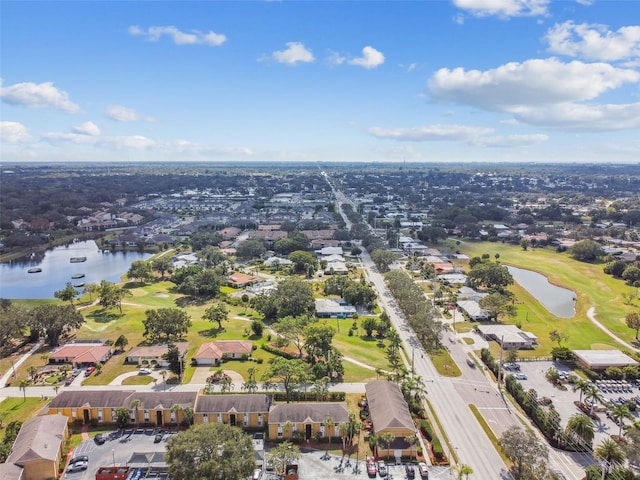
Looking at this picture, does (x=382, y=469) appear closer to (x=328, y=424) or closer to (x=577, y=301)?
(x=328, y=424)

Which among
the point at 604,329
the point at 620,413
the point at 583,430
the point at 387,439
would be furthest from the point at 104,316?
the point at 604,329

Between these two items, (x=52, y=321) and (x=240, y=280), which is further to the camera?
(x=240, y=280)

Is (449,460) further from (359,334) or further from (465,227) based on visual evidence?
(465,227)

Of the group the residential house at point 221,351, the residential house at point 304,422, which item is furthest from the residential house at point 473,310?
the residential house at point 304,422

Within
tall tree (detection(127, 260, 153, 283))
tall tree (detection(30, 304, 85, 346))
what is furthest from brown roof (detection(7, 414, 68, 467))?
tall tree (detection(127, 260, 153, 283))

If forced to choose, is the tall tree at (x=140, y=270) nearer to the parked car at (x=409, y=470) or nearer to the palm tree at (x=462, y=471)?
the parked car at (x=409, y=470)

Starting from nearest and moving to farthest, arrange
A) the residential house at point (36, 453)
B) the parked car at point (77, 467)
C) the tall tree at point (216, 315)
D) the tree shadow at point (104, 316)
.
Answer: the residential house at point (36, 453)
the parked car at point (77, 467)
the tall tree at point (216, 315)
the tree shadow at point (104, 316)

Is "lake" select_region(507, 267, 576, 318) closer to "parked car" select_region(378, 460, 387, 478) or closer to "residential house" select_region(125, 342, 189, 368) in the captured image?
"parked car" select_region(378, 460, 387, 478)
